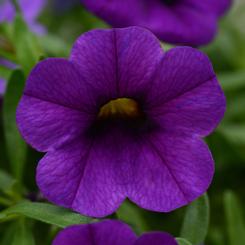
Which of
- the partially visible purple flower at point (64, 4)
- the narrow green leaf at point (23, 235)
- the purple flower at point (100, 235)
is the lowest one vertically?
the partially visible purple flower at point (64, 4)

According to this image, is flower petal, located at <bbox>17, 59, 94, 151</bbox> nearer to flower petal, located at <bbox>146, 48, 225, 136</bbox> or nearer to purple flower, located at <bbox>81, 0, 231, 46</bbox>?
flower petal, located at <bbox>146, 48, 225, 136</bbox>

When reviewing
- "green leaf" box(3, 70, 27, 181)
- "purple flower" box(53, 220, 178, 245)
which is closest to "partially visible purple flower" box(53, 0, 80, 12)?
"green leaf" box(3, 70, 27, 181)

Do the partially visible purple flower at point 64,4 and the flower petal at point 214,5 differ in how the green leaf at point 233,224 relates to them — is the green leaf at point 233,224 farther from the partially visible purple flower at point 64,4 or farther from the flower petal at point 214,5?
the partially visible purple flower at point 64,4

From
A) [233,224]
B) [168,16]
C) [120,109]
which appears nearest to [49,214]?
[120,109]

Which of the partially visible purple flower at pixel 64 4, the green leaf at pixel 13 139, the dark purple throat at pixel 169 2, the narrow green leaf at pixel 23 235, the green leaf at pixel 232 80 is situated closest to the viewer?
the narrow green leaf at pixel 23 235

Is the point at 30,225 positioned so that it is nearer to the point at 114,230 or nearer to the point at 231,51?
the point at 114,230

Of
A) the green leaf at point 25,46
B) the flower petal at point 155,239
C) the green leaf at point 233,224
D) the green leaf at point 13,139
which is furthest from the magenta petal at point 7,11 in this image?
the flower petal at point 155,239

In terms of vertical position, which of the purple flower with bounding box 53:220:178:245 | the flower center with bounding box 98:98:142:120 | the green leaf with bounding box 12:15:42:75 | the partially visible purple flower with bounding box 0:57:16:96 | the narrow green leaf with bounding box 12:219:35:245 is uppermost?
the green leaf with bounding box 12:15:42:75

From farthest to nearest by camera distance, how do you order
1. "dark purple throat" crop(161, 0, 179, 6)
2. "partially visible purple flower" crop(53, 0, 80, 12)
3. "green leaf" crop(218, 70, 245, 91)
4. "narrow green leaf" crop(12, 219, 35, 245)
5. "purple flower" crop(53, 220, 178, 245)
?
"partially visible purple flower" crop(53, 0, 80, 12) < "green leaf" crop(218, 70, 245, 91) < "dark purple throat" crop(161, 0, 179, 6) < "narrow green leaf" crop(12, 219, 35, 245) < "purple flower" crop(53, 220, 178, 245)
